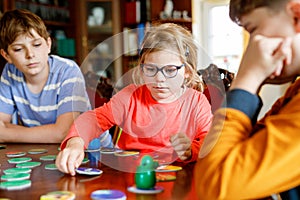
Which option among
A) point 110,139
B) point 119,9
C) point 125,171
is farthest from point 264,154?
point 119,9

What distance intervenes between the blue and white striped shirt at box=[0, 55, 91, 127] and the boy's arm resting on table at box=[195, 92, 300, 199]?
103cm

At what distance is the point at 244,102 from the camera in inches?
28.9

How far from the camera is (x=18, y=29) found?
1618mm

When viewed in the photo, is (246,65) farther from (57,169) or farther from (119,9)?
(119,9)

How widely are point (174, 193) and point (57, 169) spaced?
0.35 m

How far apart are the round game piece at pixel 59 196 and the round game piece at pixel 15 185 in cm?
9

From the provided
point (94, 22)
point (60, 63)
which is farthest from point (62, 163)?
point (94, 22)

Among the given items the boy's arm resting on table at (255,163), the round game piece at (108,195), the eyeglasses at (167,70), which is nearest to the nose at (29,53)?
the eyeglasses at (167,70)

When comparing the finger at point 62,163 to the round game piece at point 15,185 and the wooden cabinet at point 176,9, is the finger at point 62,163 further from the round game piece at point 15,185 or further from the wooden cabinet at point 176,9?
the wooden cabinet at point 176,9

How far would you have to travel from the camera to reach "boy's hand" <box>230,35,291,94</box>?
0.72 m

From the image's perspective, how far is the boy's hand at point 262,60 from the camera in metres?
0.72

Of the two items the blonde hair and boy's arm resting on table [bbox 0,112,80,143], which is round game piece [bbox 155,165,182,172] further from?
boy's arm resting on table [bbox 0,112,80,143]

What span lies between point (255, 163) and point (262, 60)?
193mm

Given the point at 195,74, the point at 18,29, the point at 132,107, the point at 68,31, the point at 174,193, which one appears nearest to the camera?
the point at 174,193
